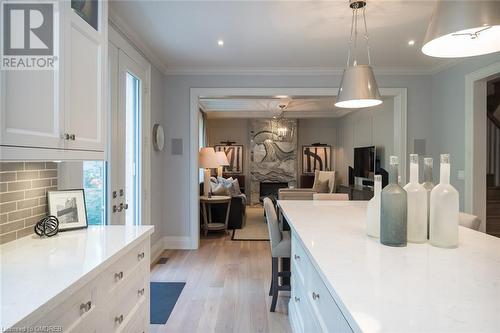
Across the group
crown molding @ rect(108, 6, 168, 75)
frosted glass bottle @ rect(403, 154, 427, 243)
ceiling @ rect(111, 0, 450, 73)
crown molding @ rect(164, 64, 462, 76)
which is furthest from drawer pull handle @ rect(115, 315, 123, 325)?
crown molding @ rect(164, 64, 462, 76)

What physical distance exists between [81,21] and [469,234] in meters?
2.33

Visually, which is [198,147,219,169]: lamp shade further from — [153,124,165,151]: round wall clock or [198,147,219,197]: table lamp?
[153,124,165,151]: round wall clock

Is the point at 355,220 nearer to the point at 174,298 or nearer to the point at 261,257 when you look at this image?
the point at 174,298

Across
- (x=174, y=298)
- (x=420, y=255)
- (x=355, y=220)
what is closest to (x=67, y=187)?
(x=174, y=298)

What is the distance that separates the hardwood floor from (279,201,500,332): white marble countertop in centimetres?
132

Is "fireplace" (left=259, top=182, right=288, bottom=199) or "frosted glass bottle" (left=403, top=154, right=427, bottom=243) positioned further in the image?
"fireplace" (left=259, top=182, right=288, bottom=199)

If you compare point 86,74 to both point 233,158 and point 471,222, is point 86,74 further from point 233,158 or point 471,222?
point 233,158

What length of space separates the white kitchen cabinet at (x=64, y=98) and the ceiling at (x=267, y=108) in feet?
16.4

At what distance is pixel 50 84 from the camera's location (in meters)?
1.40

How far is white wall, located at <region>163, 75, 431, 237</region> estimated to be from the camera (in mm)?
4547

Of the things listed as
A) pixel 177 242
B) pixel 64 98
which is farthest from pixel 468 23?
pixel 177 242

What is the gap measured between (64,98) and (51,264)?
76 centimetres

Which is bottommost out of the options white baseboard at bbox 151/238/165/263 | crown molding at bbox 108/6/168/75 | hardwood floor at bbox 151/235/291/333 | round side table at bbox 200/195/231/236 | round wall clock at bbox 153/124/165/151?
hardwood floor at bbox 151/235/291/333

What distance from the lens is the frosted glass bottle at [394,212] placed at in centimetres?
133
